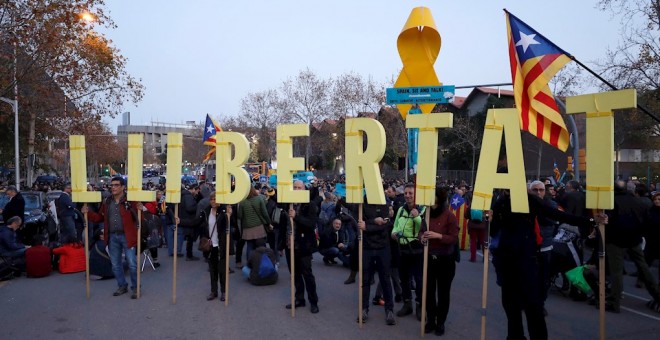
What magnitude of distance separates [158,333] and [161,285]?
3.14 metres

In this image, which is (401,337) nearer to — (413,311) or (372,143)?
(413,311)

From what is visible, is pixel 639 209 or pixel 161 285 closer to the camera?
pixel 639 209

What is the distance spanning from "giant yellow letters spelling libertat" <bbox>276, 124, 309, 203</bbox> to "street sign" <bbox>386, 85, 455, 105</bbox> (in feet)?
19.0

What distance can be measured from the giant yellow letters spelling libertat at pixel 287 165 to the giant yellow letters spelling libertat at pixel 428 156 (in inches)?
69.3

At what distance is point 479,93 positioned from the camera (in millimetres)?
48750

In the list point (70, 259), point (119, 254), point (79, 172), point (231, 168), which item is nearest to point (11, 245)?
point (70, 259)

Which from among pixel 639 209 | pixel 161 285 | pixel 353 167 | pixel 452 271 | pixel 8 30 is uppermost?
pixel 8 30

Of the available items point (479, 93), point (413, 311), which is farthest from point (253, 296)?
point (479, 93)

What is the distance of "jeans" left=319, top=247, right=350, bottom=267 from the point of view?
11.5 m

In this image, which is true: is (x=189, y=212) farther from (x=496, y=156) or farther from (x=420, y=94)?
(x=496, y=156)

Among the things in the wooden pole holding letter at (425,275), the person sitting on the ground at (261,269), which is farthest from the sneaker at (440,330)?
the person sitting on the ground at (261,269)

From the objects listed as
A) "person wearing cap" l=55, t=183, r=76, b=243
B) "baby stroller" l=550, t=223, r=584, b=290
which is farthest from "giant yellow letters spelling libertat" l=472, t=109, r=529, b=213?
"person wearing cap" l=55, t=183, r=76, b=243

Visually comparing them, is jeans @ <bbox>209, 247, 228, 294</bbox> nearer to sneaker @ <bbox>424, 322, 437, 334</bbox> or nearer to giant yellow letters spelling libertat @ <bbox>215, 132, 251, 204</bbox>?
giant yellow letters spelling libertat @ <bbox>215, 132, 251, 204</bbox>

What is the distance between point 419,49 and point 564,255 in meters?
8.13
